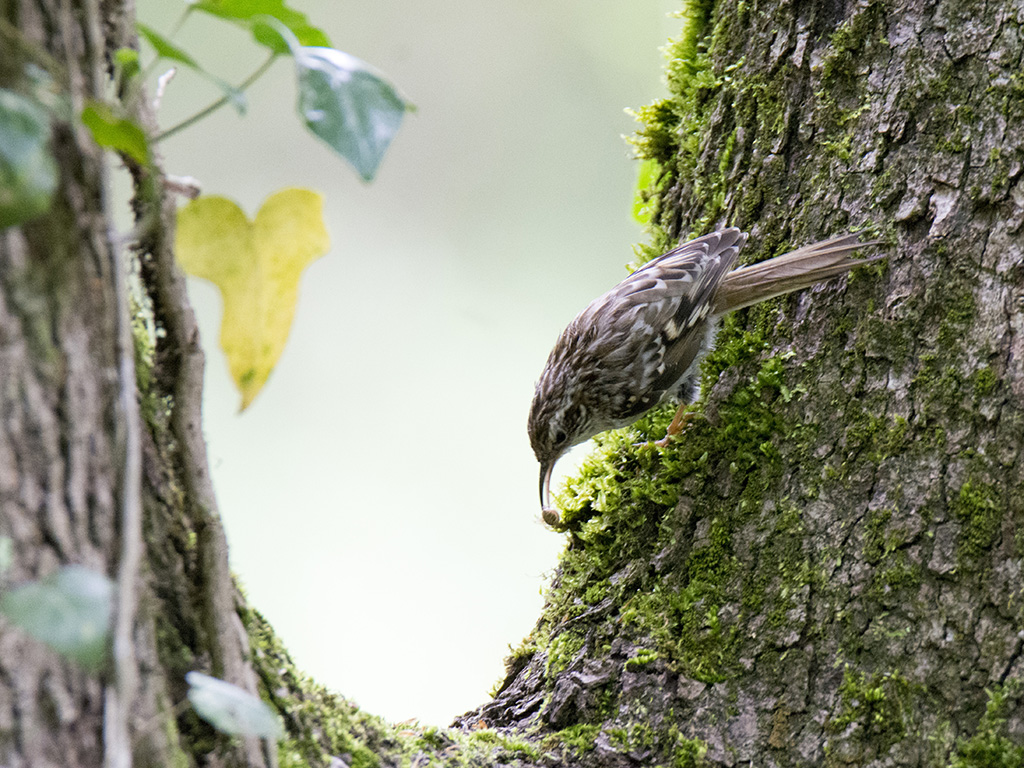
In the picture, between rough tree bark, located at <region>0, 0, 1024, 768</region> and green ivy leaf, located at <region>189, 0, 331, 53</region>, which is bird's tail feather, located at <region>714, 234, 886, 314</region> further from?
green ivy leaf, located at <region>189, 0, 331, 53</region>

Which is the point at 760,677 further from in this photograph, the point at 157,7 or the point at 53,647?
the point at 157,7

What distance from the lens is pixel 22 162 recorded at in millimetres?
812

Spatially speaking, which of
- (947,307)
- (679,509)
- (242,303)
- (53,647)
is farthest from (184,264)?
(947,307)

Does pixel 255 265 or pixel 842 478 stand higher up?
pixel 255 265

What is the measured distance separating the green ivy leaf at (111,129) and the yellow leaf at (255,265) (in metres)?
0.17

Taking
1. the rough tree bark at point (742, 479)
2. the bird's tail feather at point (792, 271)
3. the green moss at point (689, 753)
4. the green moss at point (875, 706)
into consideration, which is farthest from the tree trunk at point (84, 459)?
the bird's tail feather at point (792, 271)

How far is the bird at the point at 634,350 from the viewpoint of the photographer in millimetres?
2299

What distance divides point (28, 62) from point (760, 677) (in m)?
1.49

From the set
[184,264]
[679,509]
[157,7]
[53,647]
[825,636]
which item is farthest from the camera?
[157,7]

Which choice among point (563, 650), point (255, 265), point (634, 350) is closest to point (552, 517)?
point (563, 650)

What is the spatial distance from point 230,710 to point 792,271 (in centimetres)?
147

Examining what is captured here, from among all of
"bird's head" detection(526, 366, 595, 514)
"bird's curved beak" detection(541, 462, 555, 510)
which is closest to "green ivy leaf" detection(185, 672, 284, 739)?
"bird's curved beak" detection(541, 462, 555, 510)

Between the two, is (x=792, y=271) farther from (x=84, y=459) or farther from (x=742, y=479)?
(x=84, y=459)

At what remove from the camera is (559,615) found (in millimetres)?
1985
